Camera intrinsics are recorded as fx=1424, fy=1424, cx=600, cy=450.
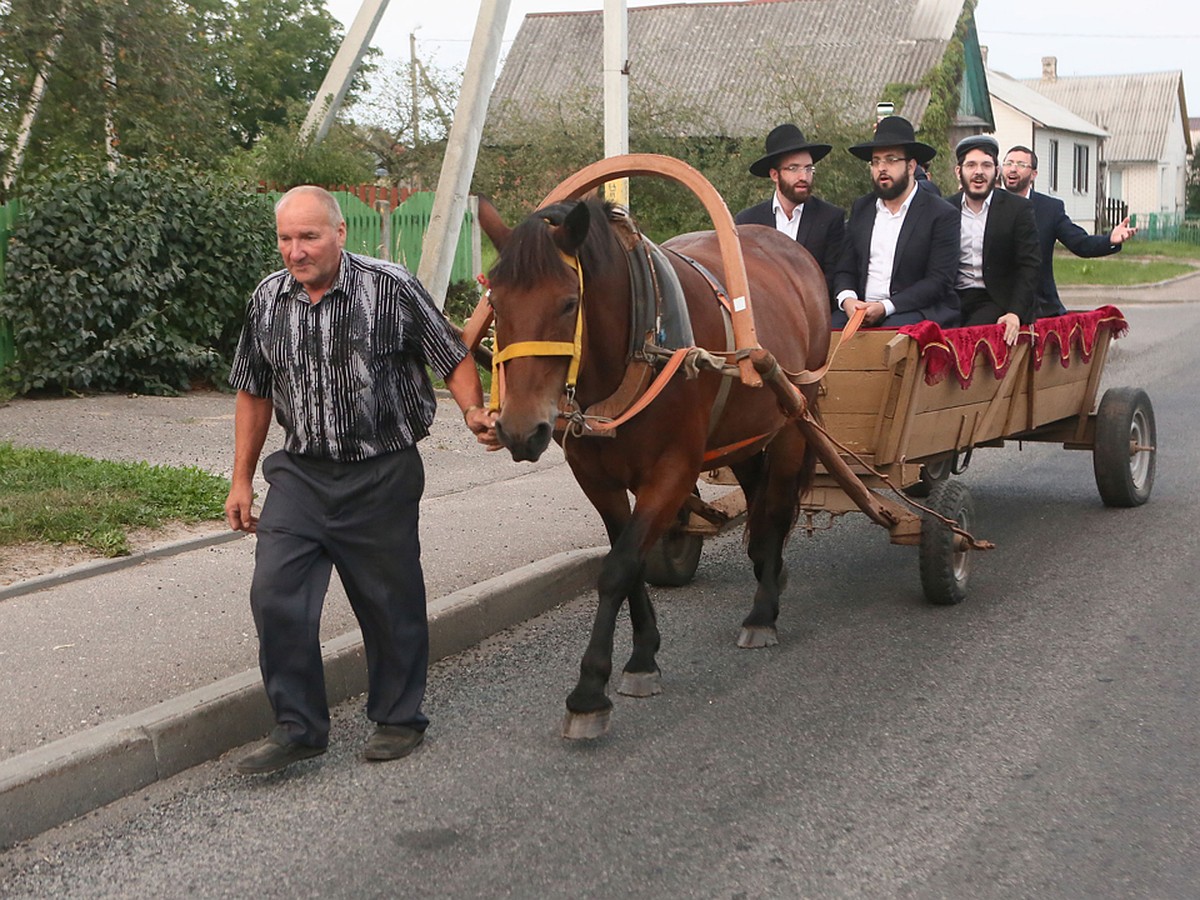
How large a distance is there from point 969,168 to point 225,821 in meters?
5.73

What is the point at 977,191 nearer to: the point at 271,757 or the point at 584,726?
the point at 584,726

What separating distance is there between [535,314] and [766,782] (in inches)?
64.6

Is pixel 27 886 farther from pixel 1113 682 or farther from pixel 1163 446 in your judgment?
pixel 1163 446

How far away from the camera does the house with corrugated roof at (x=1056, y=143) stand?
4775 cm

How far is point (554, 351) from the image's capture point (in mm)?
4379

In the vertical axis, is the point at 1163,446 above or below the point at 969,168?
A: below

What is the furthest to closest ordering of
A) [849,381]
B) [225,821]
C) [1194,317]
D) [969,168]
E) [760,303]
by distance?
[1194,317] < [969,168] < [849,381] < [760,303] < [225,821]

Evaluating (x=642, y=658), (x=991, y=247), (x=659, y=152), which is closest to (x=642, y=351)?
(x=642, y=658)

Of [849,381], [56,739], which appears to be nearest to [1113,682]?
[849,381]

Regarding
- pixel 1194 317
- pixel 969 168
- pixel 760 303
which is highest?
pixel 969 168

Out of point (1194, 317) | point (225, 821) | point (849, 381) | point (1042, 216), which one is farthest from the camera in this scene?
point (1194, 317)

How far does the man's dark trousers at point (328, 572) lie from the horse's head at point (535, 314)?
0.50m

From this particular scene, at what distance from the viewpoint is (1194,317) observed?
2450 cm

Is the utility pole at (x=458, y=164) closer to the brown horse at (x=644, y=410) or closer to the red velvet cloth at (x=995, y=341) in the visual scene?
the red velvet cloth at (x=995, y=341)
